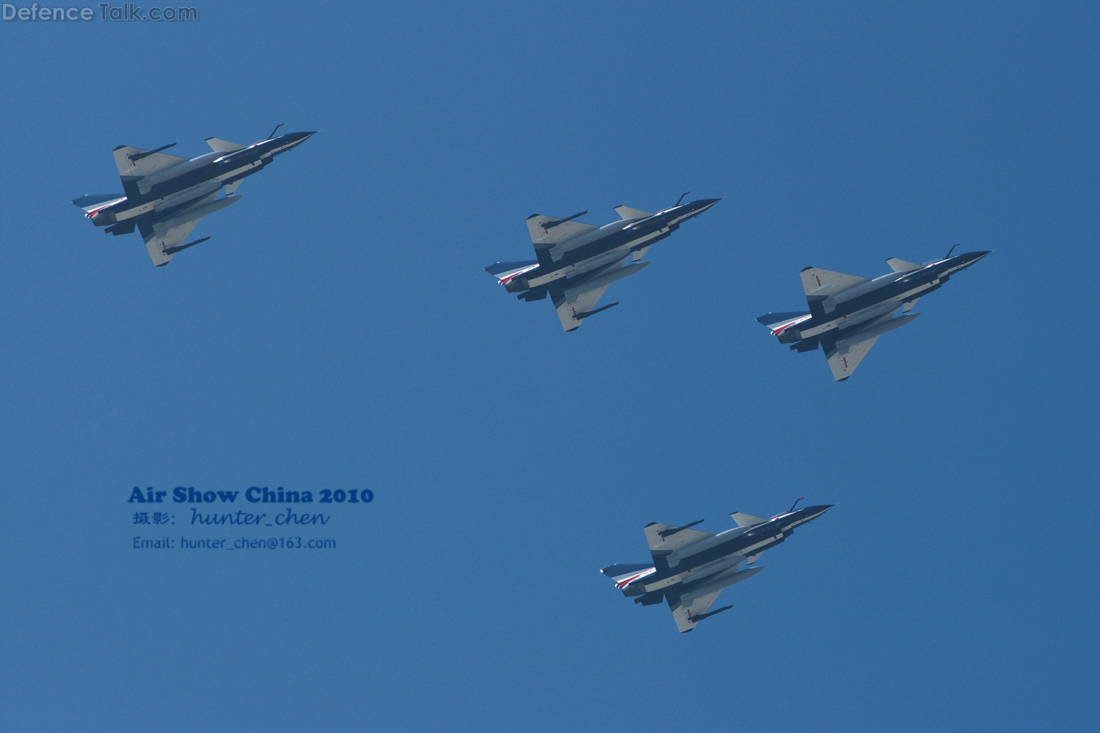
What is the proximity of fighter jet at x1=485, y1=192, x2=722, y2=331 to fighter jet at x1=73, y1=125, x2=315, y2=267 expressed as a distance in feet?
29.9

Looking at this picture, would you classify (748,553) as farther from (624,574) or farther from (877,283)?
(877,283)

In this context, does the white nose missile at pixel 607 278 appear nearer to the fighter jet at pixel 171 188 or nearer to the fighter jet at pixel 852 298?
the fighter jet at pixel 852 298

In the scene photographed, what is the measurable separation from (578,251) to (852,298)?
974 centimetres

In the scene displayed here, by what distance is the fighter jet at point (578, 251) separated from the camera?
5053 centimetres

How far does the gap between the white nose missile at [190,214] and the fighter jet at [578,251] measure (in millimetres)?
9750

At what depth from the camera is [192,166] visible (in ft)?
167

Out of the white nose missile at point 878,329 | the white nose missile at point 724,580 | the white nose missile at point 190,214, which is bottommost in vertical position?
the white nose missile at point 724,580

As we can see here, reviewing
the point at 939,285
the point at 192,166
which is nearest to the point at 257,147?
the point at 192,166

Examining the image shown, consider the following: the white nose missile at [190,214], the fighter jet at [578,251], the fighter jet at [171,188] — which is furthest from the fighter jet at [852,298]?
the white nose missile at [190,214]

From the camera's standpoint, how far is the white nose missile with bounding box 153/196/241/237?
170 feet

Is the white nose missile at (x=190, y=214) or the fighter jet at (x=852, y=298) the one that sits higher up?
the white nose missile at (x=190, y=214)

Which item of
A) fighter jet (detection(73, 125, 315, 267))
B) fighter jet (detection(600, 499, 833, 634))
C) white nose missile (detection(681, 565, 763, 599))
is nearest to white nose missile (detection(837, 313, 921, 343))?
fighter jet (detection(600, 499, 833, 634))

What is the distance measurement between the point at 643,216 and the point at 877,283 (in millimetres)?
8564

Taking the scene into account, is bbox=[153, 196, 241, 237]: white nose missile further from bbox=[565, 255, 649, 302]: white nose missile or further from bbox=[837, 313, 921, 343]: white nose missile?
bbox=[837, 313, 921, 343]: white nose missile
